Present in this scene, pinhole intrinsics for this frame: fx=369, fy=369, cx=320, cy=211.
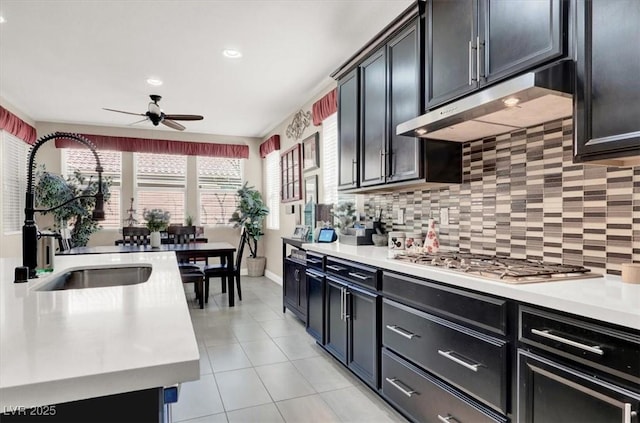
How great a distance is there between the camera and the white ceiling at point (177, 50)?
9.24ft

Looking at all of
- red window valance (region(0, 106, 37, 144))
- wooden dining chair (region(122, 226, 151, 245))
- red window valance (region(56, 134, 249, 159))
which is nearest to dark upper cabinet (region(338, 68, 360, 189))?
wooden dining chair (region(122, 226, 151, 245))

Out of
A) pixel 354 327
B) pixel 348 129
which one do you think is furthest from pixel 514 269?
pixel 348 129

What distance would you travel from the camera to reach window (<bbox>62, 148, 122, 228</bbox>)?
6.14m

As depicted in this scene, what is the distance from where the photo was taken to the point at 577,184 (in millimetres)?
1764

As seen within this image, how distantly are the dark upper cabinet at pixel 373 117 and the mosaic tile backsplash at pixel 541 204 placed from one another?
0.49m

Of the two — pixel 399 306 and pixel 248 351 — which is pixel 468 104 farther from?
pixel 248 351

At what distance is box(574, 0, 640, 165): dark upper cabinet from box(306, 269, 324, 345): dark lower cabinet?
2092mm

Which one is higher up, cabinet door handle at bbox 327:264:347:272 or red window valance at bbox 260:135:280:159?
red window valance at bbox 260:135:280:159

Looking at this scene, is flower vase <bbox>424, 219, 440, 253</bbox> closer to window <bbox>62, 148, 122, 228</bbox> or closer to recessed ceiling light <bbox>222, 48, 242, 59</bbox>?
recessed ceiling light <bbox>222, 48, 242, 59</bbox>

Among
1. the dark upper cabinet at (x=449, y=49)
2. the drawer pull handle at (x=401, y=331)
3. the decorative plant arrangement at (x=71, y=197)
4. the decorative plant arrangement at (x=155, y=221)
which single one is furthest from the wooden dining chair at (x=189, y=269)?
the dark upper cabinet at (x=449, y=49)

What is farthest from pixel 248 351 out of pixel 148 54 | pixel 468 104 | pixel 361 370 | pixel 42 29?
pixel 42 29

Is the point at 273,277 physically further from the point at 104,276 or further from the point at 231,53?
the point at 104,276

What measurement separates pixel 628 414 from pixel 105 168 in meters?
7.14

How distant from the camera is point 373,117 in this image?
288 centimetres
